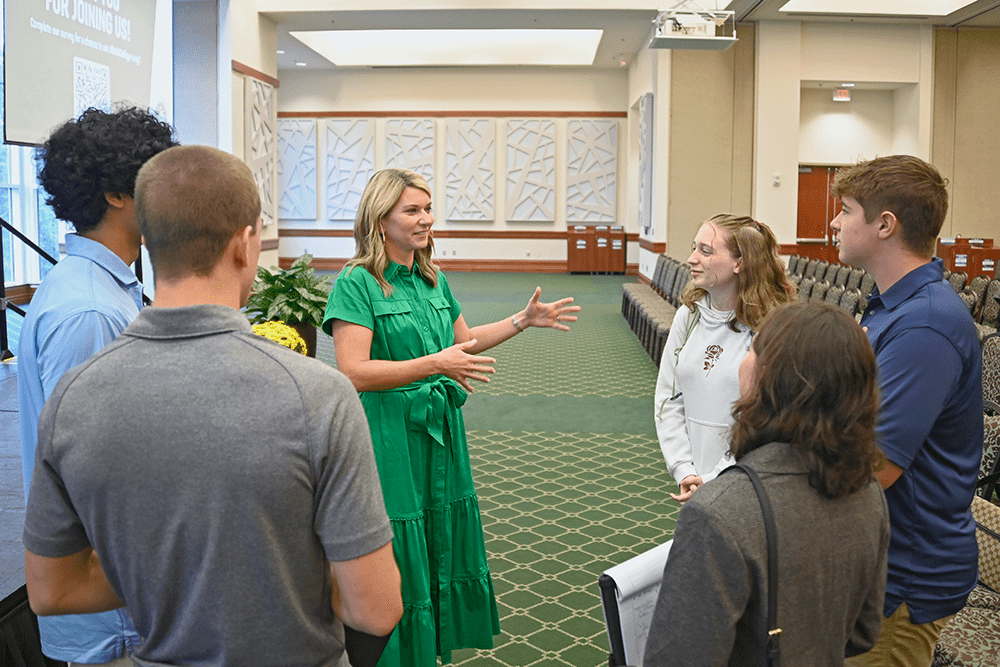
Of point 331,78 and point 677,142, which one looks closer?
point 677,142

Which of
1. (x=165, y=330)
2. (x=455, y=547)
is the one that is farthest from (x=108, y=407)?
(x=455, y=547)

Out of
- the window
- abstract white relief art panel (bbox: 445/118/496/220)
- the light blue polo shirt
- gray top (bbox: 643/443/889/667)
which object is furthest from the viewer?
abstract white relief art panel (bbox: 445/118/496/220)

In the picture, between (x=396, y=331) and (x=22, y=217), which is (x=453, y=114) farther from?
(x=396, y=331)

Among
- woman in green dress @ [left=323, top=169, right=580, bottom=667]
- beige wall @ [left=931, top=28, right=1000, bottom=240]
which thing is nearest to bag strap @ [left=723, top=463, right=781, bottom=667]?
woman in green dress @ [left=323, top=169, right=580, bottom=667]

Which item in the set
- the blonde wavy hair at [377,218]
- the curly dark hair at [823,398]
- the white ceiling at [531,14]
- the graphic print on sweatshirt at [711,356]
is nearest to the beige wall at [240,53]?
the white ceiling at [531,14]

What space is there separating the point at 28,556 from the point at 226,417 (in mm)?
427

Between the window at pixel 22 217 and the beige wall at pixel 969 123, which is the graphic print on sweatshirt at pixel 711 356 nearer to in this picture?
the window at pixel 22 217

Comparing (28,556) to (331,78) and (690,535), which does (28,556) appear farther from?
(331,78)

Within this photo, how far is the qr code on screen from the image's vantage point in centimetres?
722

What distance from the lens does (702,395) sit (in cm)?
270

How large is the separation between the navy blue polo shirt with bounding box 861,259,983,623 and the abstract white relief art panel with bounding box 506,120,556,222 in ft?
65.7

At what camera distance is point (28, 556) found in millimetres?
1366

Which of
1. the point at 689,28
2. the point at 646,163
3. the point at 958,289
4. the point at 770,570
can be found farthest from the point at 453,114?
the point at 770,570

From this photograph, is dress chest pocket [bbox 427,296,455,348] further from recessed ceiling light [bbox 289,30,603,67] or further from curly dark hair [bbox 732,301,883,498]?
recessed ceiling light [bbox 289,30,603,67]
